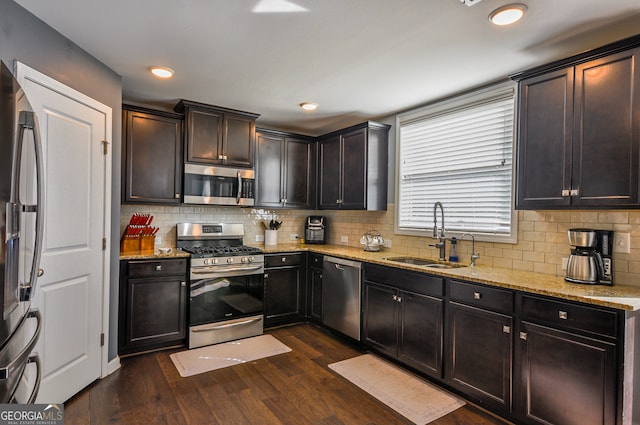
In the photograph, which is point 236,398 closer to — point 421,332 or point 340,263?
point 421,332

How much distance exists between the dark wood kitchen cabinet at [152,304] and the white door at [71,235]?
0.36 meters

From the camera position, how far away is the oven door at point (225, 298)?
3.54 metres

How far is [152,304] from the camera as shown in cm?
333

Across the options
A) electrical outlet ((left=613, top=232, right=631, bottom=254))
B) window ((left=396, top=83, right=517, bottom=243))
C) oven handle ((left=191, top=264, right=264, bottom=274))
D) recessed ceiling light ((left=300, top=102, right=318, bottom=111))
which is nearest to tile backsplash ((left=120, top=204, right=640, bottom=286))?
electrical outlet ((left=613, top=232, right=631, bottom=254))

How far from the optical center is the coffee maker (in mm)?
2299

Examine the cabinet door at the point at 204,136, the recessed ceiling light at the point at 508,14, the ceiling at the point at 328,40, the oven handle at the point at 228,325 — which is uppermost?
the ceiling at the point at 328,40

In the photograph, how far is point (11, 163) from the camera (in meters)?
1.30

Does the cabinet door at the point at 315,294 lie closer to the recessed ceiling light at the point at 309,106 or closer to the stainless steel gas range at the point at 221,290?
the stainless steel gas range at the point at 221,290

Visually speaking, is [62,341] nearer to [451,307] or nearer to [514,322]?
[451,307]

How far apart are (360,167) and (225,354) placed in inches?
95.3

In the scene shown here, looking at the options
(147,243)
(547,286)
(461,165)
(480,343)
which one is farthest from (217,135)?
(547,286)

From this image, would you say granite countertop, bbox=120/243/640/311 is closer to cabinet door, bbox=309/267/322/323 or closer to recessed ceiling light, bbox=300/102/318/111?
cabinet door, bbox=309/267/322/323

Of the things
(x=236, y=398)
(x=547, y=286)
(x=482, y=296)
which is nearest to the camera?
(x=547, y=286)

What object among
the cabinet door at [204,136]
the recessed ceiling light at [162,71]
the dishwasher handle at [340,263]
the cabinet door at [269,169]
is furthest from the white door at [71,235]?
the dishwasher handle at [340,263]
